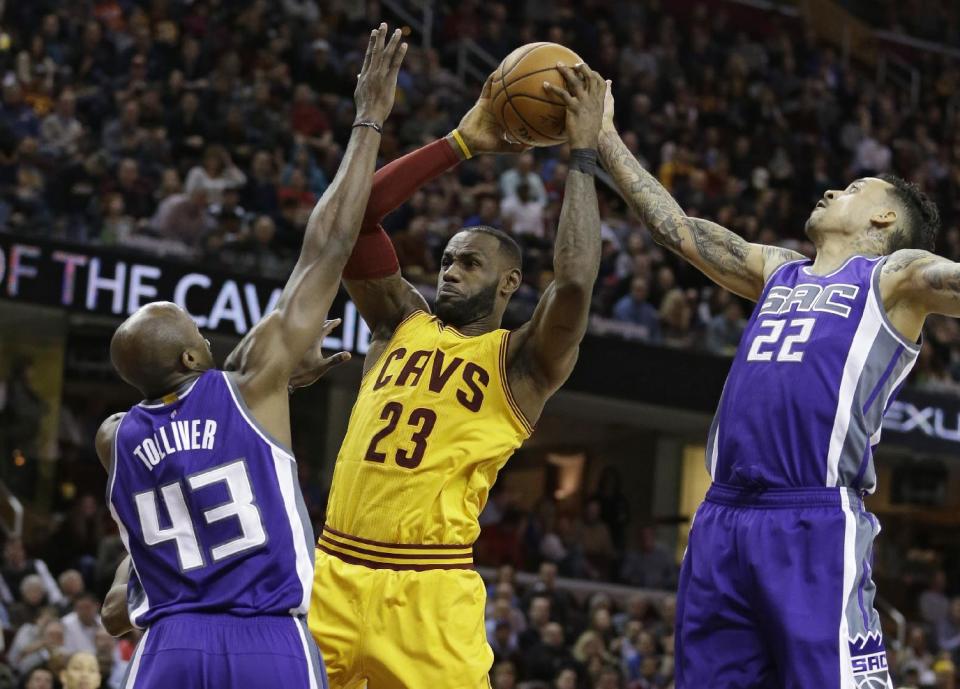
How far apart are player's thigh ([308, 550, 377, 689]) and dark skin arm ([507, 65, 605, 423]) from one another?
877 millimetres

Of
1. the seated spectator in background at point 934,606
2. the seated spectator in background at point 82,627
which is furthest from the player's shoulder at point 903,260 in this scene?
the seated spectator in background at point 934,606

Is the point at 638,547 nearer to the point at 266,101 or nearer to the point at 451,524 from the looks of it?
the point at 266,101

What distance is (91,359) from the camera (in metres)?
14.5

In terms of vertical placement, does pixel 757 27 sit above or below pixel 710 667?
above

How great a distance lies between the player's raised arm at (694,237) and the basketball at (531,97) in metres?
0.24

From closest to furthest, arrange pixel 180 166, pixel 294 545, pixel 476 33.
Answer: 1. pixel 294 545
2. pixel 180 166
3. pixel 476 33

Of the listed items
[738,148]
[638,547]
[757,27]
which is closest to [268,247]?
[638,547]

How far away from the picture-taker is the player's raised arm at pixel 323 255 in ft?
15.1

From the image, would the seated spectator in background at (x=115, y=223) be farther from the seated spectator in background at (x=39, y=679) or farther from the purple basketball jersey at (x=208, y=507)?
the purple basketball jersey at (x=208, y=507)

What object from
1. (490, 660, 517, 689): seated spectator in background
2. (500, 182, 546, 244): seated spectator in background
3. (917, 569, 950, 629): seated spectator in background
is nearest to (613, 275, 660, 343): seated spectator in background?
(500, 182, 546, 244): seated spectator in background

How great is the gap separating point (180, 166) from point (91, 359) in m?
1.99

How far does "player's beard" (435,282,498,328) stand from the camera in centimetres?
588

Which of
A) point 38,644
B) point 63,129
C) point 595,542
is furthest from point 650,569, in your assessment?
point 38,644

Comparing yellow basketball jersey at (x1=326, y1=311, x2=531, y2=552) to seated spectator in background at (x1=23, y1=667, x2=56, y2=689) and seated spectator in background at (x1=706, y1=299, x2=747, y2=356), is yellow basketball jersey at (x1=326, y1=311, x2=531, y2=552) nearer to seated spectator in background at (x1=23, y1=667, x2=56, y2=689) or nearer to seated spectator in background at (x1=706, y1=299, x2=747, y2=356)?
seated spectator in background at (x1=23, y1=667, x2=56, y2=689)
